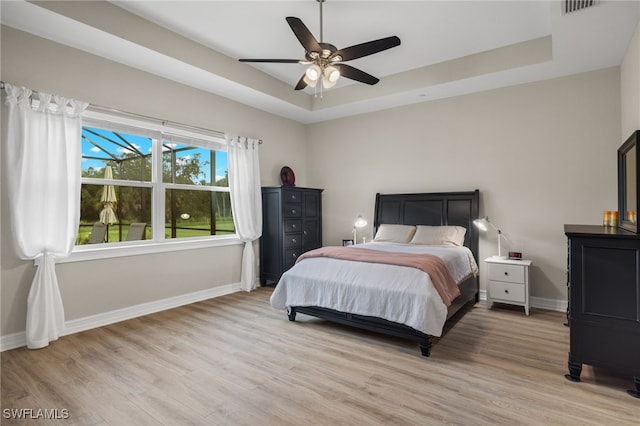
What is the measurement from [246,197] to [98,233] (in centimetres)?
193

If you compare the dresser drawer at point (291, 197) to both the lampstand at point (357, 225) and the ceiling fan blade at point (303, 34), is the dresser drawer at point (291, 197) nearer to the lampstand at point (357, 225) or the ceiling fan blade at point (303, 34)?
the lampstand at point (357, 225)

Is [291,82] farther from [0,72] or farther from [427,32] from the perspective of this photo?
[0,72]

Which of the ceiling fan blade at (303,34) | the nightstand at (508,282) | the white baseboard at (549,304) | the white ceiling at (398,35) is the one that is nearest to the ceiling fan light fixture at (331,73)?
the ceiling fan blade at (303,34)

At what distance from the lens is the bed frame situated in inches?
122

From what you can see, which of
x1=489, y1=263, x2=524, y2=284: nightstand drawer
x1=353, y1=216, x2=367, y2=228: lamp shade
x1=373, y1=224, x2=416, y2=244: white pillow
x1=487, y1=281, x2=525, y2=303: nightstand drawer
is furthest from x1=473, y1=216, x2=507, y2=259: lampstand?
x1=353, y1=216, x2=367, y2=228: lamp shade

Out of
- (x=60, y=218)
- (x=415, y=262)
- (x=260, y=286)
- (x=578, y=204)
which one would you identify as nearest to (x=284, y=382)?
(x=415, y=262)

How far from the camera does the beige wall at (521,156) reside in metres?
3.83

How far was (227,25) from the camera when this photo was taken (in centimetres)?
344

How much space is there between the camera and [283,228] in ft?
16.8

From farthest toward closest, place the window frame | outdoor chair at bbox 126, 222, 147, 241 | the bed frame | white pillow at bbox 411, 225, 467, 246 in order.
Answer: white pillow at bbox 411, 225, 467, 246
outdoor chair at bbox 126, 222, 147, 241
the window frame
the bed frame

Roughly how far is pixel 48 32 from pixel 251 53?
195 centimetres

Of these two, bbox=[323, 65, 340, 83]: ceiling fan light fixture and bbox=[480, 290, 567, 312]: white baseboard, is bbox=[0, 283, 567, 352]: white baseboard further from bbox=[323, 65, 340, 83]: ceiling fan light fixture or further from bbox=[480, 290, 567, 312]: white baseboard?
bbox=[323, 65, 340, 83]: ceiling fan light fixture

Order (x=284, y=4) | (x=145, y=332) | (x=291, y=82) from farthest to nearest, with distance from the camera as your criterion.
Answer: (x=291, y=82)
(x=145, y=332)
(x=284, y=4)

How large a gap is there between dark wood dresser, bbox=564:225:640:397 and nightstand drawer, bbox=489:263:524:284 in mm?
1530
